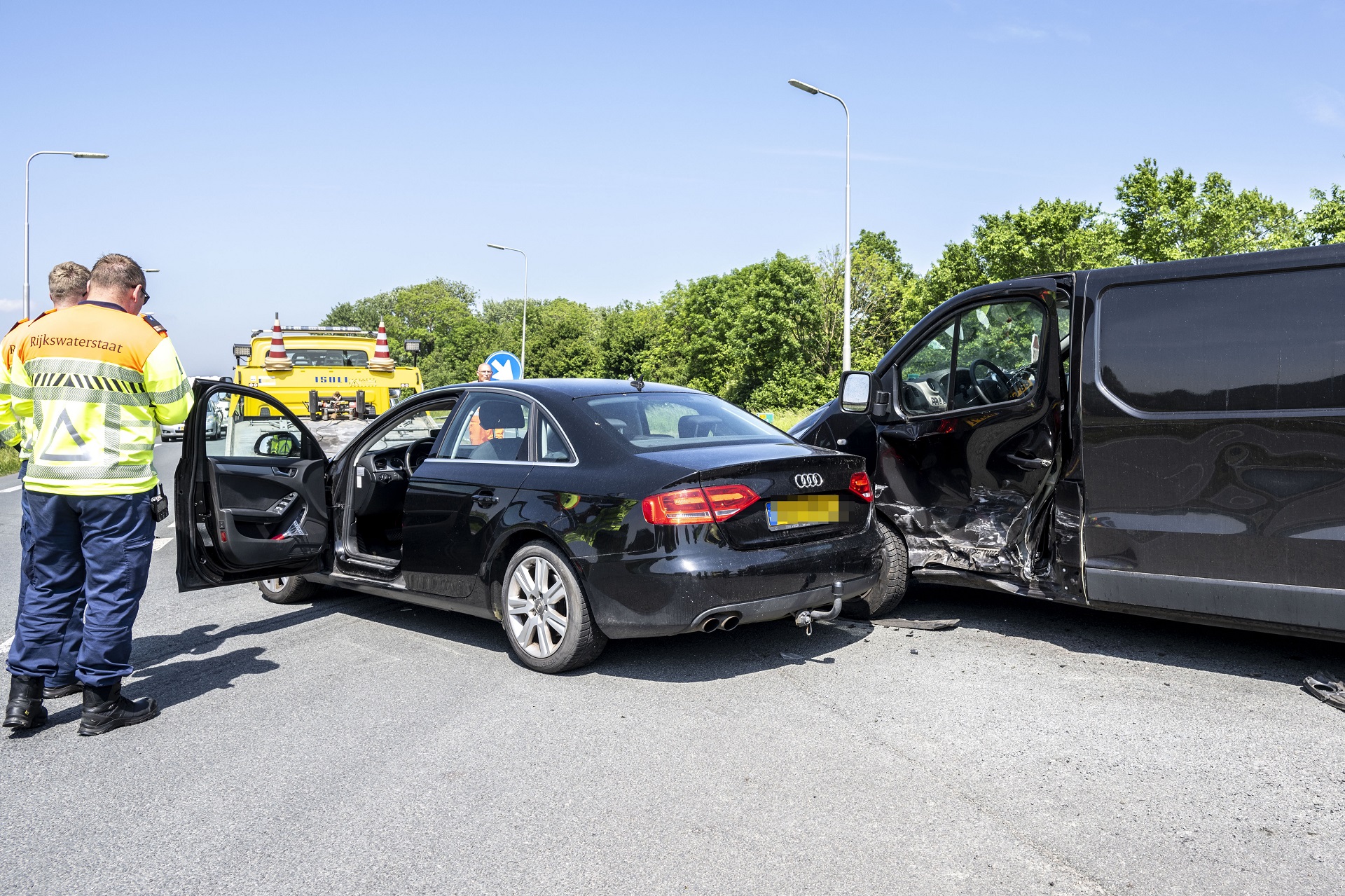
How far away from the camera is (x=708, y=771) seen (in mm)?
3955

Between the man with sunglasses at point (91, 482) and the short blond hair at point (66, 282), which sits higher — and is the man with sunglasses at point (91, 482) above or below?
below

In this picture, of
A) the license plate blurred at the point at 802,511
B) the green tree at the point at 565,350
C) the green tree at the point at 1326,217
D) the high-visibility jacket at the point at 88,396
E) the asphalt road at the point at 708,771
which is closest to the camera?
the asphalt road at the point at 708,771

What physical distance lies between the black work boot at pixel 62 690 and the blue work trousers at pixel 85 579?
18 centimetres

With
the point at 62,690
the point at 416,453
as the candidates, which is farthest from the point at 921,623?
the point at 62,690

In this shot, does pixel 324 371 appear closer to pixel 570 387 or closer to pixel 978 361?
pixel 570 387

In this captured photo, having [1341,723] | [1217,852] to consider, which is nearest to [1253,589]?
[1341,723]

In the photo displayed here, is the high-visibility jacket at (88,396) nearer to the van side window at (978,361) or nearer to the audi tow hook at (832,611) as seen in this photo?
the audi tow hook at (832,611)

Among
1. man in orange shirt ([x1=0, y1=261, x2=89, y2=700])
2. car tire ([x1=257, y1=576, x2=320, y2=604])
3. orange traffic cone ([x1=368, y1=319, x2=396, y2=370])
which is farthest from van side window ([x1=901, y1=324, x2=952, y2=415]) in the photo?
Result: orange traffic cone ([x1=368, y1=319, x2=396, y2=370])

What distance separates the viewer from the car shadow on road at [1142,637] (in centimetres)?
541

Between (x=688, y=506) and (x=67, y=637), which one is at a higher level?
(x=688, y=506)

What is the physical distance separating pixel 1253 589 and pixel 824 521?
198 centimetres

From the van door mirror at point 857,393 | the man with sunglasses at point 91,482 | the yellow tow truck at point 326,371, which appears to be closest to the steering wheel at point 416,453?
the man with sunglasses at point 91,482

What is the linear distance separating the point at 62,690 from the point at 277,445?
2.04 metres

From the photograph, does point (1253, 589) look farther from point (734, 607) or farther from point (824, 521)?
point (734, 607)
